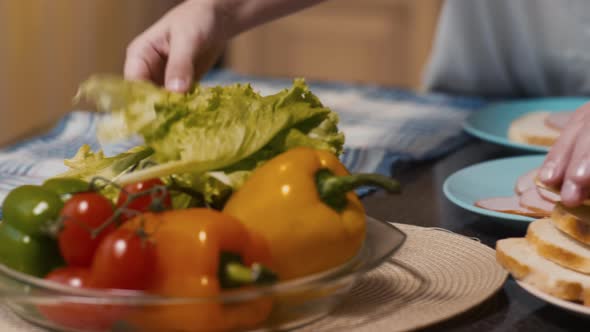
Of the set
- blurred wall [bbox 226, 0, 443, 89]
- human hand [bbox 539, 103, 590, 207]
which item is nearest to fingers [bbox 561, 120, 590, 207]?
human hand [bbox 539, 103, 590, 207]

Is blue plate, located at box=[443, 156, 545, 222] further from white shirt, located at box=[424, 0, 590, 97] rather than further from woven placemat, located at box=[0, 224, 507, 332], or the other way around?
white shirt, located at box=[424, 0, 590, 97]

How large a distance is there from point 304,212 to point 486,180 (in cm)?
70

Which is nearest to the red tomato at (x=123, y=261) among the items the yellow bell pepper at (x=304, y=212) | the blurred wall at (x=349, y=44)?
the yellow bell pepper at (x=304, y=212)

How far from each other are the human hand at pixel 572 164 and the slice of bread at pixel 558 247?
48 millimetres

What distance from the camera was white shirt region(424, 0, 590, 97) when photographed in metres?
2.54

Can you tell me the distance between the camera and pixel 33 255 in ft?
3.19

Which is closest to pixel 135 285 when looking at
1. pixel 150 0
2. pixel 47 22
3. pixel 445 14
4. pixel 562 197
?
pixel 562 197

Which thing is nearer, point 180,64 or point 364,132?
point 180,64

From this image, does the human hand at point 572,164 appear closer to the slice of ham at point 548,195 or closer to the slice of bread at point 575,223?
the slice of bread at point 575,223

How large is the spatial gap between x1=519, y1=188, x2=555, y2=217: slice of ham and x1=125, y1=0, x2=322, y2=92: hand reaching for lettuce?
0.54 metres

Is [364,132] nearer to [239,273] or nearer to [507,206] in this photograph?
[507,206]

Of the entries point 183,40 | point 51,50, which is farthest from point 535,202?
point 51,50

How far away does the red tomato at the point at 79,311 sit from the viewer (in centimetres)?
88

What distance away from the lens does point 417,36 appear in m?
4.64
